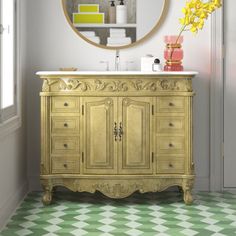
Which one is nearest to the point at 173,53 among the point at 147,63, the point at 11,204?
the point at 147,63

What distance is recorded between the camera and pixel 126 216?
4.10 m

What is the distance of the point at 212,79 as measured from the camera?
4.88 m

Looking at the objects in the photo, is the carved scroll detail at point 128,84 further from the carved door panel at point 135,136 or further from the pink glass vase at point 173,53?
the pink glass vase at point 173,53

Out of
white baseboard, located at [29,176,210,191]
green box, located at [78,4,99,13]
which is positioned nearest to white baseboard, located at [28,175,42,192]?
white baseboard, located at [29,176,210,191]

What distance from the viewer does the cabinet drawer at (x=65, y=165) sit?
4426 millimetres

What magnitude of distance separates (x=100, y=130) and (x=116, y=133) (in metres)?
0.12

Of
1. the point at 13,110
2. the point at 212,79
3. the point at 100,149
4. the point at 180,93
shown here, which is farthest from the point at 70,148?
the point at 212,79

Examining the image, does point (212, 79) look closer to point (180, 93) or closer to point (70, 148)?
point (180, 93)

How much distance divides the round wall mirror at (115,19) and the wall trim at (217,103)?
1.49ft

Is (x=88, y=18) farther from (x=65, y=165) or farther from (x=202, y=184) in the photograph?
(x=202, y=184)

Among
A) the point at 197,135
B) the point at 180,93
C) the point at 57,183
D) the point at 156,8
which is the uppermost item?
the point at 156,8

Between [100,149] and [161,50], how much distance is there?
104cm

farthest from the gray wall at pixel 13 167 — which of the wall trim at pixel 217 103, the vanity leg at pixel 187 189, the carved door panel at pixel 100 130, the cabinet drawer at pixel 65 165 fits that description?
the wall trim at pixel 217 103

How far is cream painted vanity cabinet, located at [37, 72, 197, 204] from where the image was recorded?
14.4ft
